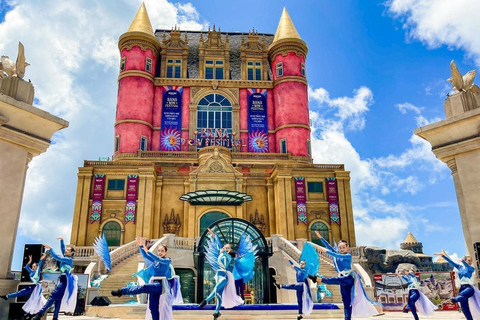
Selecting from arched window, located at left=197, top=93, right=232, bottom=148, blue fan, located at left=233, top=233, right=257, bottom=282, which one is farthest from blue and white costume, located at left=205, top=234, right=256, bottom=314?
arched window, located at left=197, top=93, right=232, bottom=148

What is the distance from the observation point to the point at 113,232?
31828 millimetres

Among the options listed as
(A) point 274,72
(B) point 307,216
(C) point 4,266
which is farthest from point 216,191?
(C) point 4,266

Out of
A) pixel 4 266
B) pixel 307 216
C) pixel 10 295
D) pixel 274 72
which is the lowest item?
pixel 10 295

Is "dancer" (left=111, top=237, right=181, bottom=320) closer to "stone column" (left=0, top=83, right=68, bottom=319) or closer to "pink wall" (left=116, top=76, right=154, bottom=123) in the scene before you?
"stone column" (left=0, top=83, right=68, bottom=319)

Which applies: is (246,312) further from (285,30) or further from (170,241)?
(285,30)

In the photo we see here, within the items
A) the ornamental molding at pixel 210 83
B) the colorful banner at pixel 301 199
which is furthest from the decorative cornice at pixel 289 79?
the colorful banner at pixel 301 199

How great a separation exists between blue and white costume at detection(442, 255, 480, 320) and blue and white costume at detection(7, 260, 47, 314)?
9.37 metres

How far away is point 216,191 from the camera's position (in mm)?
29688

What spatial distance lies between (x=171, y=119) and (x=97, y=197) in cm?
1138

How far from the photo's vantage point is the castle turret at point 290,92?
39.2 meters

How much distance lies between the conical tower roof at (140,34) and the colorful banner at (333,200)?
2229 centimetres

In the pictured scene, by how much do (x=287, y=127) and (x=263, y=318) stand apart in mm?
26504

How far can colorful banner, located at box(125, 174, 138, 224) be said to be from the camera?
3194cm

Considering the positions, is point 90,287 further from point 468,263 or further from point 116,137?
point 116,137
